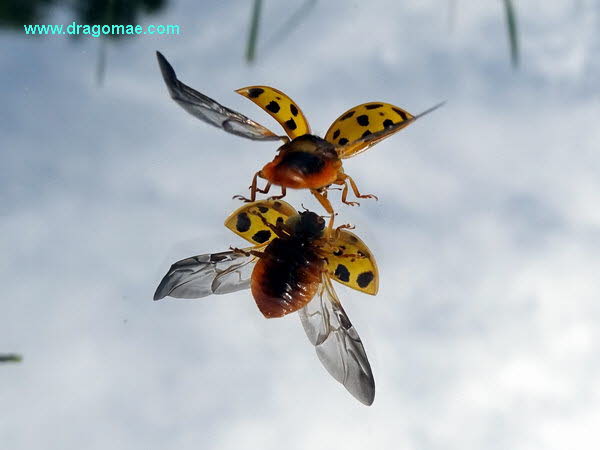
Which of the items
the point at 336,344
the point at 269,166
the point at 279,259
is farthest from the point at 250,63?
the point at 336,344

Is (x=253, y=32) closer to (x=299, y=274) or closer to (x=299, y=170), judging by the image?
(x=299, y=170)

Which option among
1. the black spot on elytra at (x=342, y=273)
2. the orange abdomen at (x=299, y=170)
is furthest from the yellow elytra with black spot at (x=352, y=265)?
the orange abdomen at (x=299, y=170)

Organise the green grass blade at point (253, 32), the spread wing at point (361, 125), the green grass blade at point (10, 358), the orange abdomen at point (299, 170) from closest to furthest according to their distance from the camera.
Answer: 1. the green grass blade at point (10, 358)
2. the green grass blade at point (253, 32)
3. the orange abdomen at point (299, 170)
4. the spread wing at point (361, 125)

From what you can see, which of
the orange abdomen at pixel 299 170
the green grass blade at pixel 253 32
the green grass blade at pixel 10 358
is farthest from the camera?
the orange abdomen at pixel 299 170

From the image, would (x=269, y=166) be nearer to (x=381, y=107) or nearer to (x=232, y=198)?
(x=232, y=198)

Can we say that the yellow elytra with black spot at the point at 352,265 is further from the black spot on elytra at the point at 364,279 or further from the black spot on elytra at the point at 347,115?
the black spot on elytra at the point at 347,115

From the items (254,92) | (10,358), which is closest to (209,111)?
(254,92)

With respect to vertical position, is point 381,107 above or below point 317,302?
above
